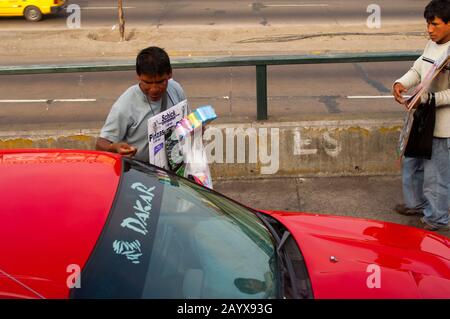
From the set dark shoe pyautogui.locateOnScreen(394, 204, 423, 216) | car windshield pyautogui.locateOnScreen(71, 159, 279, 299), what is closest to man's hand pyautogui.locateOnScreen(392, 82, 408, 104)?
dark shoe pyautogui.locateOnScreen(394, 204, 423, 216)

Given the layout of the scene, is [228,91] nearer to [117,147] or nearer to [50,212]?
[117,147]

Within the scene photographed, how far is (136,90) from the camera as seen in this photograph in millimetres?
4336

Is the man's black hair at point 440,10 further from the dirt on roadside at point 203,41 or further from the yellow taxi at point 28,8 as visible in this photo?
the yellow taxi at point 28,8

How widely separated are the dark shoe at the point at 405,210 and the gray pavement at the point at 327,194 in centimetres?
3

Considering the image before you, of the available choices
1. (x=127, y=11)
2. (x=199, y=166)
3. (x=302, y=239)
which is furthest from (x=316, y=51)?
(x=302, y=239)

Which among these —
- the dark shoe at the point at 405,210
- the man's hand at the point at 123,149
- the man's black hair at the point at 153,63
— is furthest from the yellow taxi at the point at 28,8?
the man's hand at the point at 123,149

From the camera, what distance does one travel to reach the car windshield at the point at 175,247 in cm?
262

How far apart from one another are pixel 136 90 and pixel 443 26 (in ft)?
7.74

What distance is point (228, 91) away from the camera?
11.2 metres

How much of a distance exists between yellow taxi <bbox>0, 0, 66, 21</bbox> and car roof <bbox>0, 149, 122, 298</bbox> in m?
16.4

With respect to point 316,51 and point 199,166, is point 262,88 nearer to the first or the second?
point 199,166

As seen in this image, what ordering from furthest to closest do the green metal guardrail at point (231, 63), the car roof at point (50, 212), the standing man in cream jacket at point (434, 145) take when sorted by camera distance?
the green metal guardrail at point (231, 63), the standing man in cream jacket at point (434, 145), the car roof at point (50, 212)

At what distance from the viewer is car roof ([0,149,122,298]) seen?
2418 mm

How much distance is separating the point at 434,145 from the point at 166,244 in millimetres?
3141
